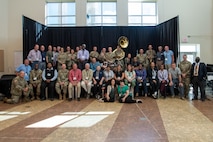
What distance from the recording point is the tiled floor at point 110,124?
12.3 feet

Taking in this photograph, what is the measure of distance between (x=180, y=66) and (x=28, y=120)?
5.79 meters

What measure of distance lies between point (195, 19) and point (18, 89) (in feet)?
28.8

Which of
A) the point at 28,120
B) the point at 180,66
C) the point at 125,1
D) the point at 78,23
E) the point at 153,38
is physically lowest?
the point at 28,120

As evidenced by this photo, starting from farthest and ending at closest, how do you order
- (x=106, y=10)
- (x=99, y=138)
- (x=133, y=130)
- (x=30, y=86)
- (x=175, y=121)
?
(x=106, y=10), (x=30, y=86), (x=175, y=121), (x=133, y=130), (x=99, y=138)

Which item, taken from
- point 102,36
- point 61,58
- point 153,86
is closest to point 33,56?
point 61,58

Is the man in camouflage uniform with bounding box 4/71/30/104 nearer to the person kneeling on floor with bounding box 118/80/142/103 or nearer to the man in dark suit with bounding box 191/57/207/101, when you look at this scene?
the person kneeling on floor with bounding box 118/80/142/103

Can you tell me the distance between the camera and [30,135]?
3.89 metres

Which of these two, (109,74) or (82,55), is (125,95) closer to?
(109,74)

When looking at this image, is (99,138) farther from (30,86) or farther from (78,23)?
(78,23)

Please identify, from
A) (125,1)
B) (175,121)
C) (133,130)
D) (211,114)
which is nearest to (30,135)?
(133,130)

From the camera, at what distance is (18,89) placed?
7.57 metres

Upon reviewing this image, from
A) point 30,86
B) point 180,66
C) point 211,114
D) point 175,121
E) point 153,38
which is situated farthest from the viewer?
point 153,38

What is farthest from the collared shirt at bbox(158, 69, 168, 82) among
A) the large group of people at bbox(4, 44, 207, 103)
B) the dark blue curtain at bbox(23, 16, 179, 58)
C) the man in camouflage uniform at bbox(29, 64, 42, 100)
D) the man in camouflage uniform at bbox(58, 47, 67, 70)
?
the man in camouflage uniform at bbox(29, 64, 42, 100)

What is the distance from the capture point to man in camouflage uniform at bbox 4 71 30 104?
7.54m
